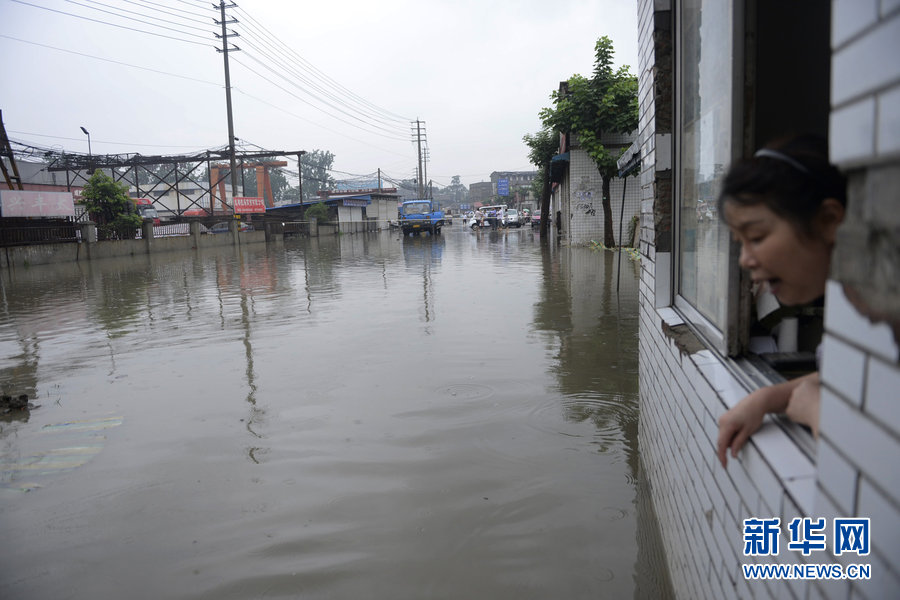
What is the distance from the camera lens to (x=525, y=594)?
268 cm

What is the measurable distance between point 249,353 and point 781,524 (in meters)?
6.55

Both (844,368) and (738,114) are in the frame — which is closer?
(844,368)

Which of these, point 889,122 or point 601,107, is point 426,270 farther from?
point 889,122

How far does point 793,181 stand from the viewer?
4.05 feet

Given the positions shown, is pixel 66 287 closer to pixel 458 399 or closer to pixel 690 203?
pixel 458 399

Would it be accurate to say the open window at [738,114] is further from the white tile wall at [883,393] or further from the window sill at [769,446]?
the white tile wall at [883,393]

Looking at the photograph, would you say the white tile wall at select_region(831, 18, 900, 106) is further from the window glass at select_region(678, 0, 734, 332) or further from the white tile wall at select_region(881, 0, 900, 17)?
the window glass at select_region(678, 0, 734, 332)

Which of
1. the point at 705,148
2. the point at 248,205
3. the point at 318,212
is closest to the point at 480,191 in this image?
the point at 318,212

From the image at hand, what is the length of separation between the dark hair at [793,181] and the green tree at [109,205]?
3020cm

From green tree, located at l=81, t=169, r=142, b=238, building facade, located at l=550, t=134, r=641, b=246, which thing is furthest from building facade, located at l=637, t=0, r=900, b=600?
green tree, located at l=81, t=169, r=142, b=238

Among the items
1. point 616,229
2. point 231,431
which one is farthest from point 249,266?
point 231,431

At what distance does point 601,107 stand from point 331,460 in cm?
1695

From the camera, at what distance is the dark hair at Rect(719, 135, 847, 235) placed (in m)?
1.21

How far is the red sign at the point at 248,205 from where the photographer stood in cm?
4094
